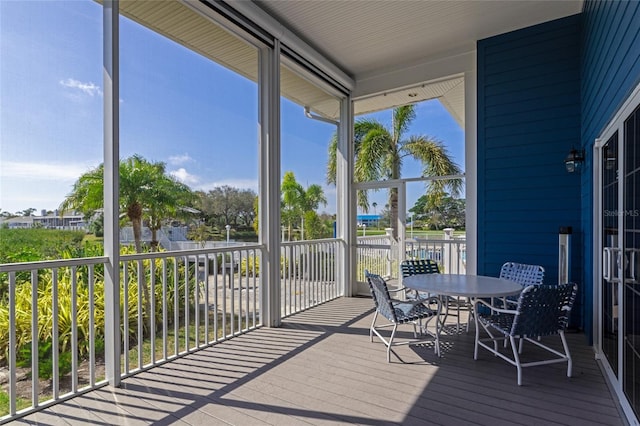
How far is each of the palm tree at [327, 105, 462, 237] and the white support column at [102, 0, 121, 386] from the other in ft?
11.8

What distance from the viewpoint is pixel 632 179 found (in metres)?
2.19

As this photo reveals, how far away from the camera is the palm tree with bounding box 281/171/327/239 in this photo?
15.8 feet

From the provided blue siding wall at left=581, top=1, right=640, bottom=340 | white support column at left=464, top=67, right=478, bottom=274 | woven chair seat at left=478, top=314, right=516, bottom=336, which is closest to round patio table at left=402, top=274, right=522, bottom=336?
woven chair seat at left=478, top=314, right=516, bottom=336

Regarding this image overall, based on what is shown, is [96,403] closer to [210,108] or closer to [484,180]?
[210,108]

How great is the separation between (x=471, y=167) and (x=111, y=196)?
4261mm

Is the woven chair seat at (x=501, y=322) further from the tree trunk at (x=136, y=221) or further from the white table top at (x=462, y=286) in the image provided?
the tree trunk at (x=136, y=221)

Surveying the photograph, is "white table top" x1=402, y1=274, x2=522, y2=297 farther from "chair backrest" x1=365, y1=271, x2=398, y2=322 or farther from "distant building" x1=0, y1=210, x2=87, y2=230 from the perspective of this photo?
"distant building" x1=0, y1=210, x2=87, y2=230

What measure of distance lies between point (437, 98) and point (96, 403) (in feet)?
18.1

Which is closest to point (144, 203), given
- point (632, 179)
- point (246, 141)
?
point (246, 141)

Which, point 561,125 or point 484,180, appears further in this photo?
point 484,180

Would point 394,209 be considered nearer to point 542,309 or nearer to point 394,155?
point 394,155

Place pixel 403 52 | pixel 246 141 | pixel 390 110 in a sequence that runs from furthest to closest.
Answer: pixel 390 110, pixel 403 52, pixel 246 141

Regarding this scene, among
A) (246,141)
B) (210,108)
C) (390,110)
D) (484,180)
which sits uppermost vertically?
(390,110)

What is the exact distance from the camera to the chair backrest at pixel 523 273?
3.74 meters
